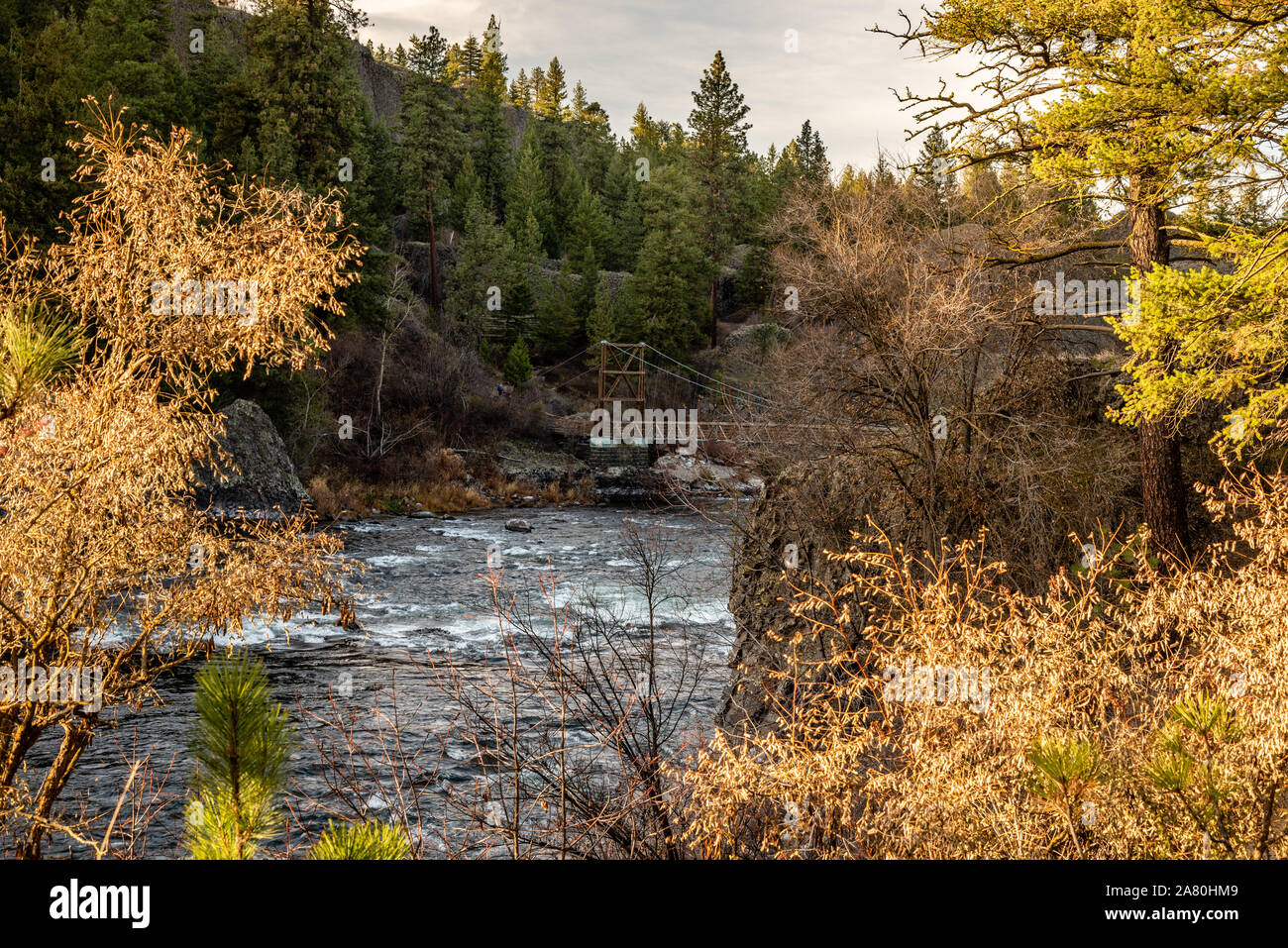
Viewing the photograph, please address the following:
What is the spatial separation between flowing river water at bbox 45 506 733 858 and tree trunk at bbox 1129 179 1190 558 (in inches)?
202

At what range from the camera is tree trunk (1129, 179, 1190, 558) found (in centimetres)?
930

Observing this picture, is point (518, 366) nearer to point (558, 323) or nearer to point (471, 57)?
point (558, 323)

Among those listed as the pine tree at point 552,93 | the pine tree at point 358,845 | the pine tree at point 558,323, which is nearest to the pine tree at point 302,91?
the pine tree at point 558,323

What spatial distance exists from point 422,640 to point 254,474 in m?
10.6

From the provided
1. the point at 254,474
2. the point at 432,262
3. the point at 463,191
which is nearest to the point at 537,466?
the point at 254,474

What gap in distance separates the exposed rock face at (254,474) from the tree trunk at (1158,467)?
1896 cm

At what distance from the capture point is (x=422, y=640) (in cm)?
1455

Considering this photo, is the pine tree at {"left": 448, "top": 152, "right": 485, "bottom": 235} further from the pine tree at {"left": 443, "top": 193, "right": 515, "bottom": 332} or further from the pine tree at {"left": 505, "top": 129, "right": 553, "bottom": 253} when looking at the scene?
the pine tree at {"left": 443, "top": 193, "right": 515, "bottom": 332}

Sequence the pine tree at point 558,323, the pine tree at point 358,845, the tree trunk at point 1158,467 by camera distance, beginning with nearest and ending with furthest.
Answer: the pine tree at point 358,845
the tree trunk at point 1158,467
the pine tree at point 558,323

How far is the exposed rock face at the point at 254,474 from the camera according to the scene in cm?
2195

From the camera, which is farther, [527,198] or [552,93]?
[552,93]

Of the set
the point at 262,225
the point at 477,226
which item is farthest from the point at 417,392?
the point at 262,225

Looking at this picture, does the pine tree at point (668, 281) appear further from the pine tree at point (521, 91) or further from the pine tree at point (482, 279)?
the pine tree at point (521, 91)
